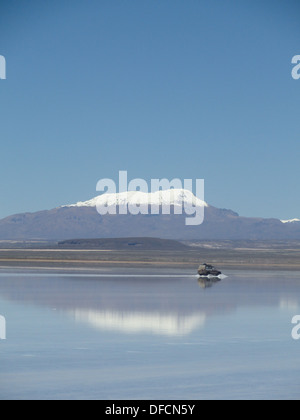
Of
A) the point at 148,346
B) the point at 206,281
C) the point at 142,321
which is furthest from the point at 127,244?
the point at 148,346

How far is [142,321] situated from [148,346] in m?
5.65

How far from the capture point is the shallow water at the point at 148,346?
1786 cm

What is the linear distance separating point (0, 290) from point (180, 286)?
11.7 m

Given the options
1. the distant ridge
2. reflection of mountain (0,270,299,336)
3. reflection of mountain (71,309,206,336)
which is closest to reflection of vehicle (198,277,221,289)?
reflection of mountain (0,270,299,336)

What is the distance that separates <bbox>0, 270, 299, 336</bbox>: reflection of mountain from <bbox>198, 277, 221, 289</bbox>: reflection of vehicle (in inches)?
23.7

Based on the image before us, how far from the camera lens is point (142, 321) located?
28609 mm

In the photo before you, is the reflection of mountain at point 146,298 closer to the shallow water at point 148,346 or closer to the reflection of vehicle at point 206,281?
the shallow water at point 148,346

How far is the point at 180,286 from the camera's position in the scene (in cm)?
4781

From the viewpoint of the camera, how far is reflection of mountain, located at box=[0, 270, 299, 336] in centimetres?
2859

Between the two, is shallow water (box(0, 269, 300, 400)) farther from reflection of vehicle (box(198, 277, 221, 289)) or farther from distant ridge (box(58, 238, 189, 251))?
distant ridge (box(58, 238, 189, 251))

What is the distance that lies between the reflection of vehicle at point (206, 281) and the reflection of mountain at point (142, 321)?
17441 mm

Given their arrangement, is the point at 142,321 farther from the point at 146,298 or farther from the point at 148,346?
the point at 146,298
